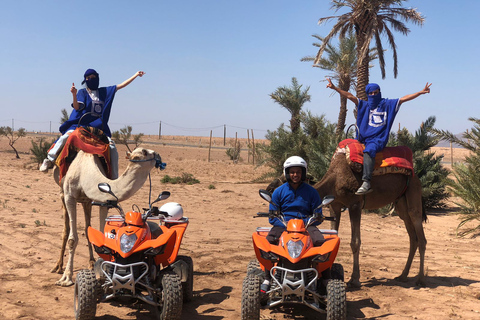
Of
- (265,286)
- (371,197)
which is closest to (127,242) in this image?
(265,286)

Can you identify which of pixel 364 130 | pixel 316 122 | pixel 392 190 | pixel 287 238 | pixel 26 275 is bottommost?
pixel 26 275

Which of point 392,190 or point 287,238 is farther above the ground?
point 392,190

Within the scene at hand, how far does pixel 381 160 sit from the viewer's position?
25.3 feet

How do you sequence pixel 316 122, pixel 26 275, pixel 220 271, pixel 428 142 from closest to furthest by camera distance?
pixel 26 275 < pixel 220 271 < pixel 428 142 < pixel 316 122

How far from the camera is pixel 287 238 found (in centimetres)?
504

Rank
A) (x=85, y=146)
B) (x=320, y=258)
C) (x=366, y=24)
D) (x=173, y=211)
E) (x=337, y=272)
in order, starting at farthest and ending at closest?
(x=366, y=24), (x=85, y=146), (x=173, y=211), (x=337, y=272), (x=320, y=258)

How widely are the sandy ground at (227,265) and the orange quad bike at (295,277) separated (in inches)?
28.3

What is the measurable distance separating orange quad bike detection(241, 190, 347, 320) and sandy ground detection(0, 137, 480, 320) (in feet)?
2.36

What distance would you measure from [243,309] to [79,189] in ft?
11.5

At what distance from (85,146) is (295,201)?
11.7ft

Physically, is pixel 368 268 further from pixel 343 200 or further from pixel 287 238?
pixel 287 238

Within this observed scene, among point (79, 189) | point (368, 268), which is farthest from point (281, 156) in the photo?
point (79, 189)

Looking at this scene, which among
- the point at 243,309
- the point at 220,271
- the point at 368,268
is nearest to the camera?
the point at 243,309

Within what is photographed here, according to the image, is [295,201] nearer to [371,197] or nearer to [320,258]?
[320,258]
